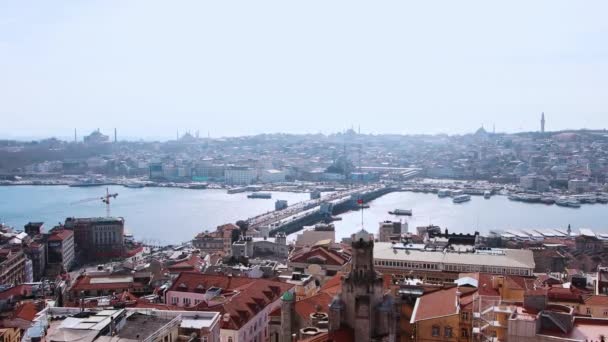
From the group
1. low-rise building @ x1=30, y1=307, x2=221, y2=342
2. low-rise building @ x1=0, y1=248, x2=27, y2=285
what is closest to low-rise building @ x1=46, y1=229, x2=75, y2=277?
low-rise building @ x1=0, y1=248, x2=27, y2=285

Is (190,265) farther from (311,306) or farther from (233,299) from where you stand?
(311,306)

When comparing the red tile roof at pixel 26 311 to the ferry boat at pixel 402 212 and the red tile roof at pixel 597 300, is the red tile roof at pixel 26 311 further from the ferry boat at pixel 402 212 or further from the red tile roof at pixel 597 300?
the ferry boat at pixel 402 212

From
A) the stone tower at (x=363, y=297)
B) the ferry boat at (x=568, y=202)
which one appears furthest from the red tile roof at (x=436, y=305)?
the ferry boat at (x=568, y=202)

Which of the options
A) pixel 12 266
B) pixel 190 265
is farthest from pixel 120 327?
pixel 12 266

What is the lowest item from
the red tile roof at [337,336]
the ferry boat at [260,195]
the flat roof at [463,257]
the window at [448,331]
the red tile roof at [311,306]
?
the ferry boat at [260,195]

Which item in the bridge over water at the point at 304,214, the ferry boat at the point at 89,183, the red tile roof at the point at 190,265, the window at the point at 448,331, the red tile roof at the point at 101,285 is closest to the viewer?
the window at the point at 448,331

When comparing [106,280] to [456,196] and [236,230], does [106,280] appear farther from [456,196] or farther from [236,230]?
[456,196]

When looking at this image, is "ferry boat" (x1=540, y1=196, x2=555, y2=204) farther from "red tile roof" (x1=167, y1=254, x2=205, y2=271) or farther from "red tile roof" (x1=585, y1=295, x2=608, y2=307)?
"red tile roof" (x1=585, y1=295, x2=608, y2=307)

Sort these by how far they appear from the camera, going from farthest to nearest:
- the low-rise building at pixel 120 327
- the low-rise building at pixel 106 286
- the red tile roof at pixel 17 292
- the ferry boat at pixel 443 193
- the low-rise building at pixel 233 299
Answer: the ferry boat at pixel 443 193, the low-rise building at pixel 106 286, the red tile roof at pixel 17 292, the low-rise building at pixel 233 299, the low-rise building at pixel 120 327
